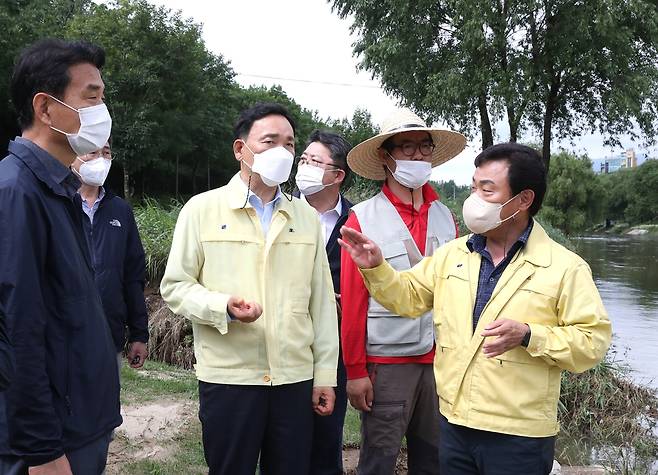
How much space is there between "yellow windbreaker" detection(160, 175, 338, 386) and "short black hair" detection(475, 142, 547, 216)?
89 centimetres

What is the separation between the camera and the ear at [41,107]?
203 cm

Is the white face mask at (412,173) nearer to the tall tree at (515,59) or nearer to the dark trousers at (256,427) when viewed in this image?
the dark trousers at (256,427)

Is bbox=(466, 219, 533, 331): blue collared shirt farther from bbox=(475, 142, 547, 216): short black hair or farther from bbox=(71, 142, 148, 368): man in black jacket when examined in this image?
bbox=(71, 142, 148, 368): man in black jacket

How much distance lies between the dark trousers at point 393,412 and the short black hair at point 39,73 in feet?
6.09

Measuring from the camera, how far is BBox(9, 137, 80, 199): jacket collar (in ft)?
6.34

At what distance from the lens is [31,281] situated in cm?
178

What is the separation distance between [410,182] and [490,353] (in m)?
1.21

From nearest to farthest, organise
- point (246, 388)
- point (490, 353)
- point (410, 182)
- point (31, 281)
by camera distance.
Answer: point (31, 281), point (490, 353), point (246, 388), point (410, 182)

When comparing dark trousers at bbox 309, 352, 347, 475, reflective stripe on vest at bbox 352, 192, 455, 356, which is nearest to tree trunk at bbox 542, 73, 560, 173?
reflective stripe on vest at bbox 352, 192, 455, 356

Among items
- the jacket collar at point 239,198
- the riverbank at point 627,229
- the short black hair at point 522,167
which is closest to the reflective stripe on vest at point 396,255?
the jacket collar at point 239,198

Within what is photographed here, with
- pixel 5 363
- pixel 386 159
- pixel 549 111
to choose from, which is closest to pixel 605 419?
pixel 386 159

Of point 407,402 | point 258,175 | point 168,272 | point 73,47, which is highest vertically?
point 73,47

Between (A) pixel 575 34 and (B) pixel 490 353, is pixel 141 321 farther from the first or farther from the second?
(A) pixel 575 34

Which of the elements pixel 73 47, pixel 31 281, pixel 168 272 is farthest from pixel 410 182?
pixel 31 281
